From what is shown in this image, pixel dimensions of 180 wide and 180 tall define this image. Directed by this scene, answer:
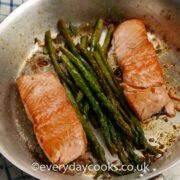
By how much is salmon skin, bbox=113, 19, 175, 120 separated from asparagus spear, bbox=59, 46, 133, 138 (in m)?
0.16

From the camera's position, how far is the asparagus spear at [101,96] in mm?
3432

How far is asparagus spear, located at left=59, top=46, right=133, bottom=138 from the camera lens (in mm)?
3432

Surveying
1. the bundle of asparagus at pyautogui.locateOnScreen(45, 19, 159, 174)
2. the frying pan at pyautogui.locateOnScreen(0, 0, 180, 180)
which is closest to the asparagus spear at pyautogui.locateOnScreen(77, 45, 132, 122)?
the bundle of asparagus at pyautogui.locateOnScreen(45, 19, 159, 174)

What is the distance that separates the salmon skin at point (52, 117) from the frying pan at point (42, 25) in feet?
0.70

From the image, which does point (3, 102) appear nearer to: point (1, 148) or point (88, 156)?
point (1, 148)

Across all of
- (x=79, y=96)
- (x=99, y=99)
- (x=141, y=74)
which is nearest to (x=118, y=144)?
(x=99, y=99)

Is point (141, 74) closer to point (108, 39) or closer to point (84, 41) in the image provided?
point (108, 39)

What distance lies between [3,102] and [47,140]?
628 mm

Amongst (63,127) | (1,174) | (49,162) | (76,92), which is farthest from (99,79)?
(1,174)

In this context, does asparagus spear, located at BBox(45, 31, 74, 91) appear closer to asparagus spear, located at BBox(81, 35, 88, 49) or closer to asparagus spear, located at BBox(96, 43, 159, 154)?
asparagus spear, located at BBox(81, 35, 88, 49)

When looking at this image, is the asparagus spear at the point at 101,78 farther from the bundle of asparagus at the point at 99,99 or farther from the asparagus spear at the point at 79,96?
the asparagus spear at the point at 79,96

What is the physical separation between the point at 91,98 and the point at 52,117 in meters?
0.37

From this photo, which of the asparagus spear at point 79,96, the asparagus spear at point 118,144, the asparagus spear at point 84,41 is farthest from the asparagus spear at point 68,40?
the asparagus spear at point 118,144

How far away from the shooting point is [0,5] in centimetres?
419
